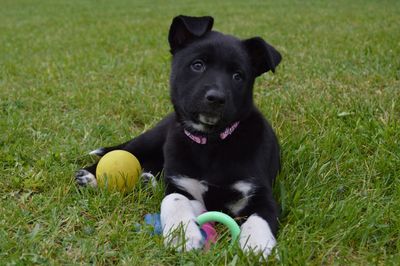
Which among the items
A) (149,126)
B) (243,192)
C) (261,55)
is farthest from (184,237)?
(149,126)

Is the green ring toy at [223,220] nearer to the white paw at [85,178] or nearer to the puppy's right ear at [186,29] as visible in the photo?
the white paw at [85,178]

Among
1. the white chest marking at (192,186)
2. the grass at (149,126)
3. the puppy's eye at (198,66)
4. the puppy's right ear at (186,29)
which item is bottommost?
the grass at (149,126)

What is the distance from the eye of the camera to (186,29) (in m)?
3.51

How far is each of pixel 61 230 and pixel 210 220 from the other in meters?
0.86

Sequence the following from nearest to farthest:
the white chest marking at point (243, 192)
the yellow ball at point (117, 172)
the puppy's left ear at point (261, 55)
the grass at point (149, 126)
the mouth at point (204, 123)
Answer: the grass at point (149, 126)
the white chest marking at point (243, 192)
the mouth at point (204, 123)
the puppy's left ear at point (261, 55)
the yellow ball at point (117, 172)

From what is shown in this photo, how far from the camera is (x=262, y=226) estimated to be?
9.39ft

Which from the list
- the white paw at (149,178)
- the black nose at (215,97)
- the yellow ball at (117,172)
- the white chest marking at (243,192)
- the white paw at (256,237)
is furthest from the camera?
the white paw at (149,178)

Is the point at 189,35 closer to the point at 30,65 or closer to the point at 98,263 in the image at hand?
the point at 98,263

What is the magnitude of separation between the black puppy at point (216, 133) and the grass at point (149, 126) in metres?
0.23

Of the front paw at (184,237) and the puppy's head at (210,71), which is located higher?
the puppy's head at (210,71)

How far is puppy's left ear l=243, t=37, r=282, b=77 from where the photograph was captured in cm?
341

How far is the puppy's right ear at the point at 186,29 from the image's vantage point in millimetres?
3383

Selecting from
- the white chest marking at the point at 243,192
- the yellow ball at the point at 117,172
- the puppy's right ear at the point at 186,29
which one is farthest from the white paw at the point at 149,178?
the puppy's right ear at the point at 186,29

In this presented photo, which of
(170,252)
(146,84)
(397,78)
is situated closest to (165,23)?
(146,84)
